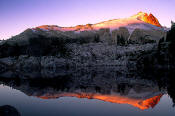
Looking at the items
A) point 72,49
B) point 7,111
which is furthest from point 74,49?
point 7,111

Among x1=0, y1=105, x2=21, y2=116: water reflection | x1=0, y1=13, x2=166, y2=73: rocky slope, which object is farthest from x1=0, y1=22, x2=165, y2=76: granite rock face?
x1=0, y1=105, x2=21, y2=116: water reflection

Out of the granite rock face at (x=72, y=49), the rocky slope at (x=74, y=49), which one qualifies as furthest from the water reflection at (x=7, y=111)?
the rocky slope at (x=74, y=49)

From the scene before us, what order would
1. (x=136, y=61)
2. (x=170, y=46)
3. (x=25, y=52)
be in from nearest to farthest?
(x=170, y=46)
(x=136, y=61)
(x=25, y=52)

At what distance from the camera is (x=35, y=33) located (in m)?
192

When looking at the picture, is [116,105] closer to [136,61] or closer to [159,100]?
[159,100]

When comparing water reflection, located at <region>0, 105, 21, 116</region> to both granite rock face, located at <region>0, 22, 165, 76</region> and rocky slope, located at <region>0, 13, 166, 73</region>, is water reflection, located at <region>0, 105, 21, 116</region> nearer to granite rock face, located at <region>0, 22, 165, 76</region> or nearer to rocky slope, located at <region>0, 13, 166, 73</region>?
granite rock face, located at <region>0, 22, 165, 76</region>


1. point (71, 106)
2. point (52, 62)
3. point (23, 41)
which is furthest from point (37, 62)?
point (71, 106)

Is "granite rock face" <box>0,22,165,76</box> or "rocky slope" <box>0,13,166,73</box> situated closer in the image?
"granite rock face" <box>0,22,165,76</box>

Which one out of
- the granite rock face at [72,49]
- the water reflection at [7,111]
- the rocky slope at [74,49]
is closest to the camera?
the water reflection at [7,111]

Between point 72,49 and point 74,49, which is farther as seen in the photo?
point 72,49

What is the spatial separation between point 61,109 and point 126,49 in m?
140

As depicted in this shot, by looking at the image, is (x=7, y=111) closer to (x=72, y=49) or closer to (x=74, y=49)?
(x=74, y=49)

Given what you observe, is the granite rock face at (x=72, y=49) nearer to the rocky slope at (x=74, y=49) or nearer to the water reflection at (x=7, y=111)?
the rocky slope at (x=74, y=49)

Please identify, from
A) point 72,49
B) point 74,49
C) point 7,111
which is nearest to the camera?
point 7,111
